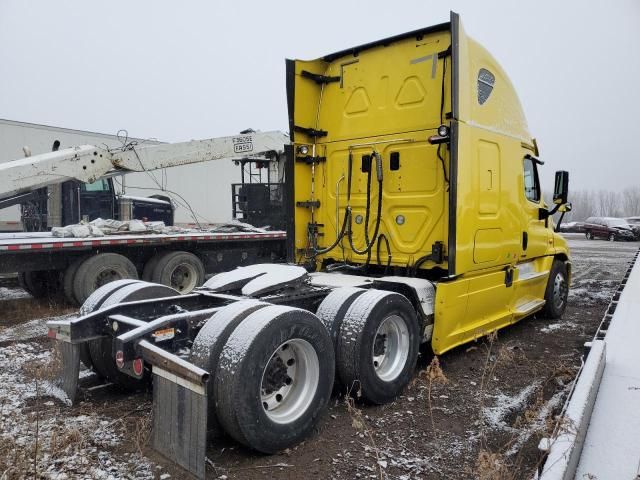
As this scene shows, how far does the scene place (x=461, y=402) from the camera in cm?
401

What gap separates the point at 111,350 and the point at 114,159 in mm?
5375

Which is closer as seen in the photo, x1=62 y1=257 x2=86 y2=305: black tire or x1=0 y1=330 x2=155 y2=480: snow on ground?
x1=0 y1=330 x2=155 y2=480: snow on ground

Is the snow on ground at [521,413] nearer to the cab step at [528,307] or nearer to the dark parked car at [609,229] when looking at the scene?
the cab step at [528,307]

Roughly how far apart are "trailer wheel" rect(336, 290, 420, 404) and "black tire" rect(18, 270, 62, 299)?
6.48 m

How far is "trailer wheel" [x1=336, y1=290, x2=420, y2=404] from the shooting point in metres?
3.74

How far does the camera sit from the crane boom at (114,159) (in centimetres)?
738

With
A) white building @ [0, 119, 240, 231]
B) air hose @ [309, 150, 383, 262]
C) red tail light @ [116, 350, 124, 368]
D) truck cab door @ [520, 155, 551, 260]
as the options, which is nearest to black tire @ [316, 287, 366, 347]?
air hose @ [309, 150, 383, 262]

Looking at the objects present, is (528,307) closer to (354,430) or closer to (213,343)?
(354,430)

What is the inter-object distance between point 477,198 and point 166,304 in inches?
126

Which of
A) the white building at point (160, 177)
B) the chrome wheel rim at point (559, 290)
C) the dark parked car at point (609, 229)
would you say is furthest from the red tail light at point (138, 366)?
the dark parked car at point (609, 229)

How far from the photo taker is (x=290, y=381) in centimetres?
335

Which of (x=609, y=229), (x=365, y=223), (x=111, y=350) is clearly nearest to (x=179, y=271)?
(x=365, y=223)

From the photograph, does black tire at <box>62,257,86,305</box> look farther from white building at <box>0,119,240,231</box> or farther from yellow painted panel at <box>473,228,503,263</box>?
white building at <box>0,119,240,231</box>

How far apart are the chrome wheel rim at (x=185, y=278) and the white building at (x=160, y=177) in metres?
6.37
